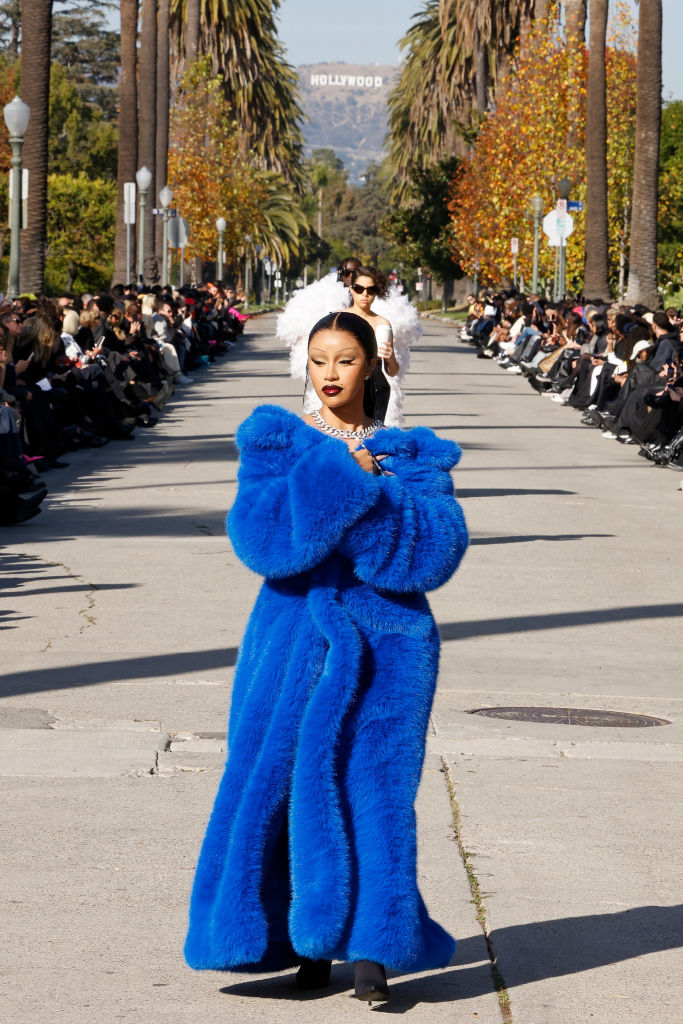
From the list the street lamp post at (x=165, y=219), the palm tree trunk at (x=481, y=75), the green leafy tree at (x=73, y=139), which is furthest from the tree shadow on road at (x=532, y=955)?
the green leafy tree at (x=73, y=139)

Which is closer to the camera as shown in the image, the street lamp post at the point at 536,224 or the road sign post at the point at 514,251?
the street lamp post at the point at 536,224

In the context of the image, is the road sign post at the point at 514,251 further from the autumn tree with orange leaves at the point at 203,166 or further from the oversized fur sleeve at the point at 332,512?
the oversized fur sleeve at the point at 332,512

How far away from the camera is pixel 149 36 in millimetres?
54531

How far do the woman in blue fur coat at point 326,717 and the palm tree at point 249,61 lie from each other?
249 ft

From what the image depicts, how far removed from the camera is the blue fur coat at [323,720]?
14.0 feet

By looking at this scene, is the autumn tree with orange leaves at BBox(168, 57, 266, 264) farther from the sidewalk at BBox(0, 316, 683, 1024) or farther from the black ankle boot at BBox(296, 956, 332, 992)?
the black ankle boot at BBox(296, 956, 332, 992)

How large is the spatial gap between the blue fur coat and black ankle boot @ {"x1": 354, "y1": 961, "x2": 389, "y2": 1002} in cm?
10

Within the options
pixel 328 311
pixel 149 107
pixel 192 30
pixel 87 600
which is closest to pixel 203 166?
pixel 192 30

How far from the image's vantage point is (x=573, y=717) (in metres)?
8.05

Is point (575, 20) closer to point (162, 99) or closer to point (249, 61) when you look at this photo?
point (162, 99)

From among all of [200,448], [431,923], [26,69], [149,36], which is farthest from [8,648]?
[149,36]

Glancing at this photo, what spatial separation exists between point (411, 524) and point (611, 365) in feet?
72.7

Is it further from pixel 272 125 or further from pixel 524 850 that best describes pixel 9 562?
pixel 272 125

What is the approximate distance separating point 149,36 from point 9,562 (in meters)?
44.7
